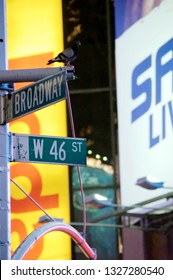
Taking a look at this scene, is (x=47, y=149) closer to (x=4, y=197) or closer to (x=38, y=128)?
(x=4, y=197)

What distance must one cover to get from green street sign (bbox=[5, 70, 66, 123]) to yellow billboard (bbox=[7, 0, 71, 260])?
482 cm

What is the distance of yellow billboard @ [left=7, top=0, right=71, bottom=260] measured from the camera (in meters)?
9.98

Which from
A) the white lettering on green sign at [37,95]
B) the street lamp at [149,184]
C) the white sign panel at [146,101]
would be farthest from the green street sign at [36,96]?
the white sign panel at [146,101]

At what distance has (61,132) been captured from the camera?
10.3 meters

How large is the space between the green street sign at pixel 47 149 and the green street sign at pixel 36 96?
6.6 inches

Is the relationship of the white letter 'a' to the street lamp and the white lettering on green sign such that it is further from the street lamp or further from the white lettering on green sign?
the street lamp

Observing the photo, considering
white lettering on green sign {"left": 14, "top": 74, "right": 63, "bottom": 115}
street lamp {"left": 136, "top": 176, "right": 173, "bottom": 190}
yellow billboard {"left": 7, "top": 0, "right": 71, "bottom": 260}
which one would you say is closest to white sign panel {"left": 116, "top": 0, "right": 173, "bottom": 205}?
street lamp {"left": 136, "top": 176, "right": 173, "bottom": 190}

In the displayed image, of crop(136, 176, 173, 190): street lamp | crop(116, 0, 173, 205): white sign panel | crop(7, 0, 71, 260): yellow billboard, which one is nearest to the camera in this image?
crop(136, 176, 173, 190): street lamp

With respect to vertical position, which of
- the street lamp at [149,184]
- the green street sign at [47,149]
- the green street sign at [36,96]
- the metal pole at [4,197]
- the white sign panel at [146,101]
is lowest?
the metal pole at [4,197]

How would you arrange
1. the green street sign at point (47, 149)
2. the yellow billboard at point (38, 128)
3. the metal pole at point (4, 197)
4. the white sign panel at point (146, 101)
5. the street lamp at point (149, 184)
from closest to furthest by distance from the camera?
the metal pole at point (4, 197) → the green street sign at point (47, 149) → the street lamp at point (149, 184) → the white sign panel at point (146, 101) → the yellow billboard at point (38, 128)

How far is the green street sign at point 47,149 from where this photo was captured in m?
4.90

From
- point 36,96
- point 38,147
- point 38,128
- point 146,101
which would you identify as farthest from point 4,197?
point 38,128

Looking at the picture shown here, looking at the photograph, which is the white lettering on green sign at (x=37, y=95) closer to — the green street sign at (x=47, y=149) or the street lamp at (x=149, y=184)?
the green street sign at (x=47, y=149)

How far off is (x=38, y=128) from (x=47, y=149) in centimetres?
536
